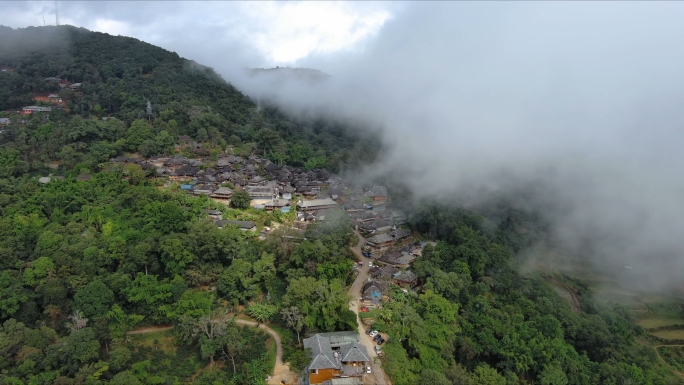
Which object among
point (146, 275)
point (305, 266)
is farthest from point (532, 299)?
point (146, 275)

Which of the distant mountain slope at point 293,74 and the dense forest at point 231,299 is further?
the distant mountain slope at point 293,74

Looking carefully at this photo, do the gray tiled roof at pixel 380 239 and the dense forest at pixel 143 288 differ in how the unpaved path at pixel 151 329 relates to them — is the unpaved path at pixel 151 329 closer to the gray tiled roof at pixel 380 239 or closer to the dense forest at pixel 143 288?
the dense forest at pixel 143 288

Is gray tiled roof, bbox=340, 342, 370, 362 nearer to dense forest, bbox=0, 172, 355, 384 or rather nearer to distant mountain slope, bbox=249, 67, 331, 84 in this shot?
dense forest, bbox=0, 172, 355, 384

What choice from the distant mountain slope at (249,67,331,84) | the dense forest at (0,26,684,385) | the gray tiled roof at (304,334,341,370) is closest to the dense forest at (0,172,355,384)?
the dense forest at (0,26,684,385)

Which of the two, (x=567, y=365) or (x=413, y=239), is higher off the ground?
(x=413, y=239)

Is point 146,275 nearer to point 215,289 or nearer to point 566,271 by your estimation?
point 215,289

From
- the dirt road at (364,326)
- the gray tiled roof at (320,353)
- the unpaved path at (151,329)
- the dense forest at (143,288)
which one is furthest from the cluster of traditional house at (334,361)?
the unpaved path at (151,329)
